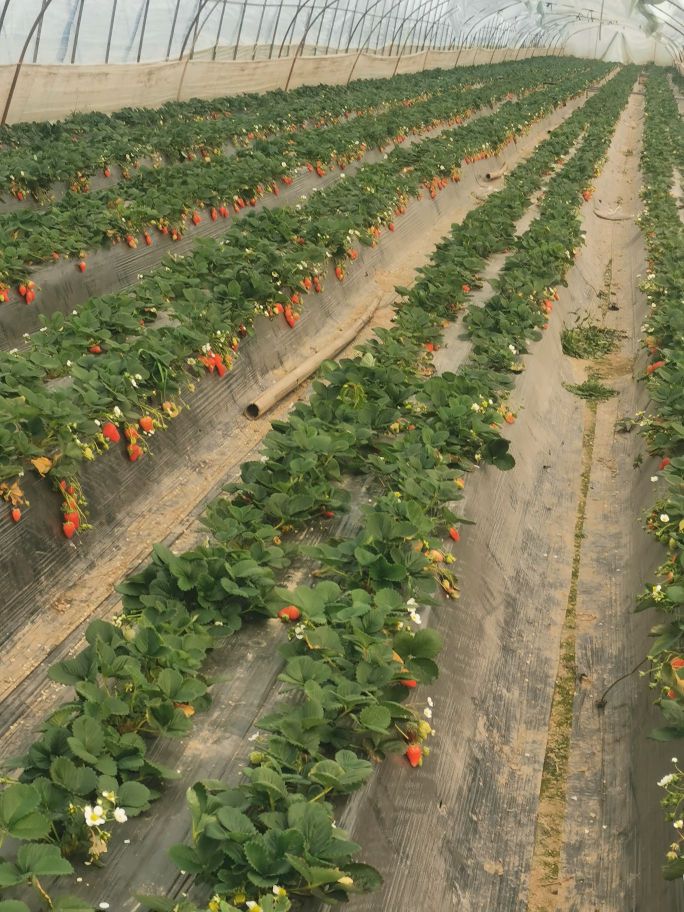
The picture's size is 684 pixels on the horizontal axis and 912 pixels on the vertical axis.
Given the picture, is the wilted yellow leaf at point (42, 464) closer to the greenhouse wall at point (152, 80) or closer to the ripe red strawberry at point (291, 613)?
the ripe red strawberry at point (291, 613)

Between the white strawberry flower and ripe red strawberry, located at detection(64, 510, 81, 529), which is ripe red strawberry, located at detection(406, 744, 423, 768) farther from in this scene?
ripe red strawberry, located at detection(64, 510, 81, 529)

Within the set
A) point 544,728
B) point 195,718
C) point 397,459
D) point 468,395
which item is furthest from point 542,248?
point 195,718

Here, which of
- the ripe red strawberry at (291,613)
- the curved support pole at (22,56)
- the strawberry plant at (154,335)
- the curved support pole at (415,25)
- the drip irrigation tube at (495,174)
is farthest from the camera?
the curved support pole at (415,25)

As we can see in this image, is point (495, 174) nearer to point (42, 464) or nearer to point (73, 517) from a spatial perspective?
point (73, 517)

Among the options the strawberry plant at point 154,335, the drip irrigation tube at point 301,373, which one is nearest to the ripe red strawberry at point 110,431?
the strawberry plant at point 154,335

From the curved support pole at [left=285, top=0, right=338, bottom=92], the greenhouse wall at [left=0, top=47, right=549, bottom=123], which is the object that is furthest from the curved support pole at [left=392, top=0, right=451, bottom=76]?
the curved support pole at [left=285, top=0, right=338, bottom=92]

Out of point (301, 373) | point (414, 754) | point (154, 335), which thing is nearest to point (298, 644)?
point (414, 754)
